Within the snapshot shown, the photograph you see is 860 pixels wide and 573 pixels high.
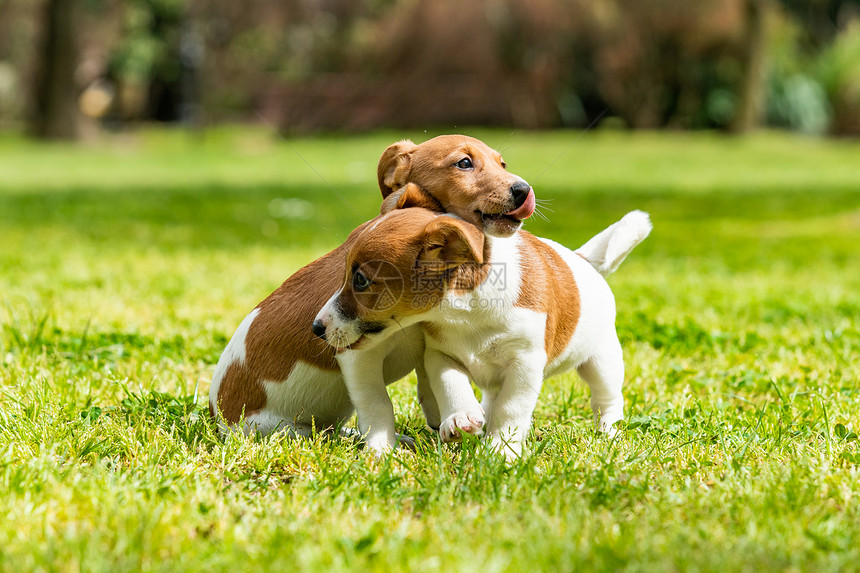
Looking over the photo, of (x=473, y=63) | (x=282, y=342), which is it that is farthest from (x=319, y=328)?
(x=473, y=63)

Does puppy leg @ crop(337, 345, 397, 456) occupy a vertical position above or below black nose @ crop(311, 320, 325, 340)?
below

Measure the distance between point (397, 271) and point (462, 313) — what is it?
0.80 feet

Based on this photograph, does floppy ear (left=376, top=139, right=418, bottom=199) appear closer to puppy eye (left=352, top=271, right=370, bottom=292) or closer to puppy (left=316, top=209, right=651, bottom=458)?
puppy (left=316, top=209, right=651, bottom=458)

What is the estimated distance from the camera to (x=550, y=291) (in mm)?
3109

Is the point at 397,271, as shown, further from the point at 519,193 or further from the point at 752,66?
the point at 752,66

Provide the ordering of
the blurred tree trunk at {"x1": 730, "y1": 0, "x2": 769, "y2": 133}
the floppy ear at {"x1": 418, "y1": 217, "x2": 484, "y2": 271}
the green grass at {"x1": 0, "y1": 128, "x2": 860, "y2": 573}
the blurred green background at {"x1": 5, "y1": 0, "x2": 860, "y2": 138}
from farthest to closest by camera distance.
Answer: the blurred green background at {"x1": 5, "y1": 0, "x2": 860, "y2": 138} → the blurred tree trunk at {"x1": 730, "y1": 0, "x2": 769, "y2": 133} → the floppy ear at {"x1": 418, "y1": 217, "x2": 484, "y2": 271} → the green grass at {"x1": 0, "y1": 128, "x2": 860, "y2": 573}

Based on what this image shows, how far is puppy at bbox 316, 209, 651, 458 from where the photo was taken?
2.92 meters

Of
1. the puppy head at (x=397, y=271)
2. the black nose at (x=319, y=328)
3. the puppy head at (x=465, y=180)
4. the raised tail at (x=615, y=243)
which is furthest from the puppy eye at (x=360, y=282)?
the raised tail at (x=615, y=243)

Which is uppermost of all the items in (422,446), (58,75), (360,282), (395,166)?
(395,166)

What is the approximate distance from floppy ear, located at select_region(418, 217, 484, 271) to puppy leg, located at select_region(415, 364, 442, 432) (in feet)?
1.83

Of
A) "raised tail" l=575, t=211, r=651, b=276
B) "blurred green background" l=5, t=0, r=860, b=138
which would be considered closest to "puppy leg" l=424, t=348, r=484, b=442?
"raised tail" l=575, t=211, r=651, b=276


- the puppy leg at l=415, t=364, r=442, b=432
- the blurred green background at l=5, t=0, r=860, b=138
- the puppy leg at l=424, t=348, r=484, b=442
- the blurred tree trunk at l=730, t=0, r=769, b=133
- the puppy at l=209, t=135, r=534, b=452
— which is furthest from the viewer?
the blurred green background at l=5, t=0, r=860, b=138

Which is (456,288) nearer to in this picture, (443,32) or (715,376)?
(715,376)

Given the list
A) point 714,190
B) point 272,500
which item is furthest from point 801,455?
point 714,190
